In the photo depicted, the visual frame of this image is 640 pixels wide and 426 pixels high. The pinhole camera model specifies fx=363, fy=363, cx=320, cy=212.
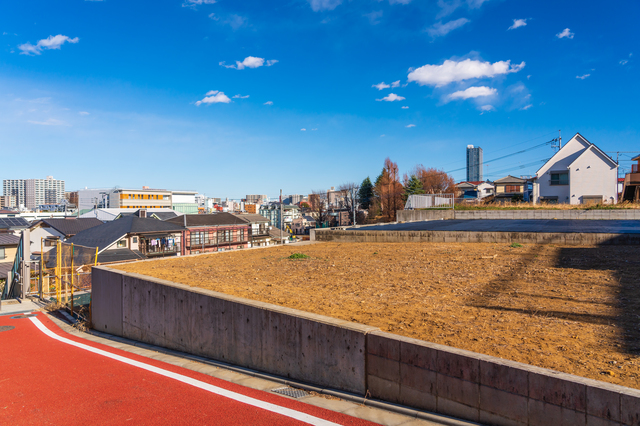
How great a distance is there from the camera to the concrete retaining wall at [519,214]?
2296 centimetres

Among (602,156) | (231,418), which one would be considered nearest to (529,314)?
(231,418)

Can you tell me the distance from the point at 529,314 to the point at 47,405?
23.8ft

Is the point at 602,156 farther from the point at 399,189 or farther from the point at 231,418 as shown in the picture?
the point at 231,418

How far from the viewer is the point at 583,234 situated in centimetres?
1301

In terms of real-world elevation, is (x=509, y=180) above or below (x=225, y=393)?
above

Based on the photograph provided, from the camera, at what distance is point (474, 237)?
1516 cm

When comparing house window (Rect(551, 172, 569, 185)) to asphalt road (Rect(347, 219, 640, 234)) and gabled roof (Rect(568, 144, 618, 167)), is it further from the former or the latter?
asphalt road (Rect(347, 219, 640, 234))

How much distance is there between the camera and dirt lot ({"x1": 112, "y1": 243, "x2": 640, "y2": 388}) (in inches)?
172

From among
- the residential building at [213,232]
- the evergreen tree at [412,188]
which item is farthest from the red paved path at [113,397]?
the evergreen tree at [412,188]

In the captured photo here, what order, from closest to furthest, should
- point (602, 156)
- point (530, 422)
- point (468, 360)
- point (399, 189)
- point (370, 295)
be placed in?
1. point (530, 422)
2. point (468, 360)
3. point (370, 295)
4. point (602, 156)
5. point (399, 189)

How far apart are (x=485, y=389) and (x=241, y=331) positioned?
13.0ft

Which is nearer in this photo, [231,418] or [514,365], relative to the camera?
[514,365]

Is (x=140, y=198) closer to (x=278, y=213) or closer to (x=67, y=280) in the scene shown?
(x=278, y=213)

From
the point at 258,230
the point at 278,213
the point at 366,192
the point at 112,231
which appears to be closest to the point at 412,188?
the point at 366,192
